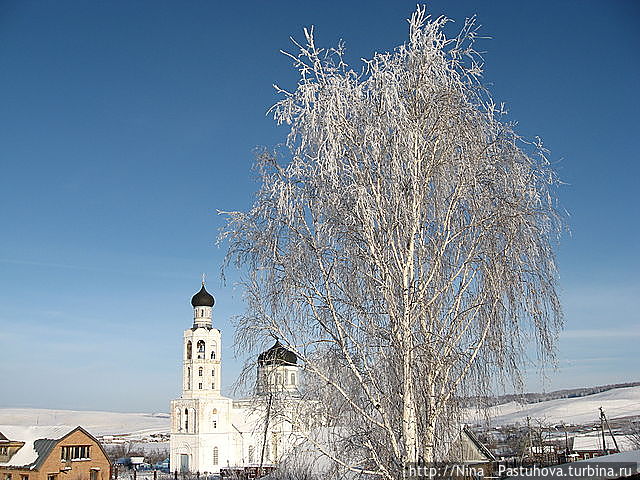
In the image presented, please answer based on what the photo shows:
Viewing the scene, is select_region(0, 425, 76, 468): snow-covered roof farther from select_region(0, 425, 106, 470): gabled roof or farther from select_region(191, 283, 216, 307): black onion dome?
select_region(191, 283, 216, 307): black onion dome

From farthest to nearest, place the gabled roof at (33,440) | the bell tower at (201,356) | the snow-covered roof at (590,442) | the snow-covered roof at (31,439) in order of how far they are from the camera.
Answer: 1. the bell tower at (201,356)
2. the snow-covered roof at (590,442)
3. the snow-covered roof at (31,439)
4. the gabled roof at (33,440)

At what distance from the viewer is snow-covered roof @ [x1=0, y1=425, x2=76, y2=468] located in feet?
116

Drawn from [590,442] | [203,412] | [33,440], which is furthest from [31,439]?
[590,442]

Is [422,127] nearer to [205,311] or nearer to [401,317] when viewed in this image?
[401,317]

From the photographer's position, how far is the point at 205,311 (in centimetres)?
5700

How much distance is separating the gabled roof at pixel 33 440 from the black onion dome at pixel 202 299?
1977 centimetres

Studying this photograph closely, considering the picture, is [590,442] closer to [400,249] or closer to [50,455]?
[50,455]

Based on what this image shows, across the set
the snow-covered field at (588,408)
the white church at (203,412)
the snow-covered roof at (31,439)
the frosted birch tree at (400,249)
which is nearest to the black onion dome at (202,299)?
the white church at (203,412)

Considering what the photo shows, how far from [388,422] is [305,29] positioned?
589 centimetres

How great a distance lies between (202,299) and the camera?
5734cm

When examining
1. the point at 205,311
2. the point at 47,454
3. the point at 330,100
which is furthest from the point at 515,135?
the point at 205,311

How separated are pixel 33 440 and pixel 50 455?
219cm

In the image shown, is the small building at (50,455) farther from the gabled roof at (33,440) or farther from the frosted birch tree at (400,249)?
the frosted birch tree at (400,249)

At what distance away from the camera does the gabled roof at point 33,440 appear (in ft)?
116
